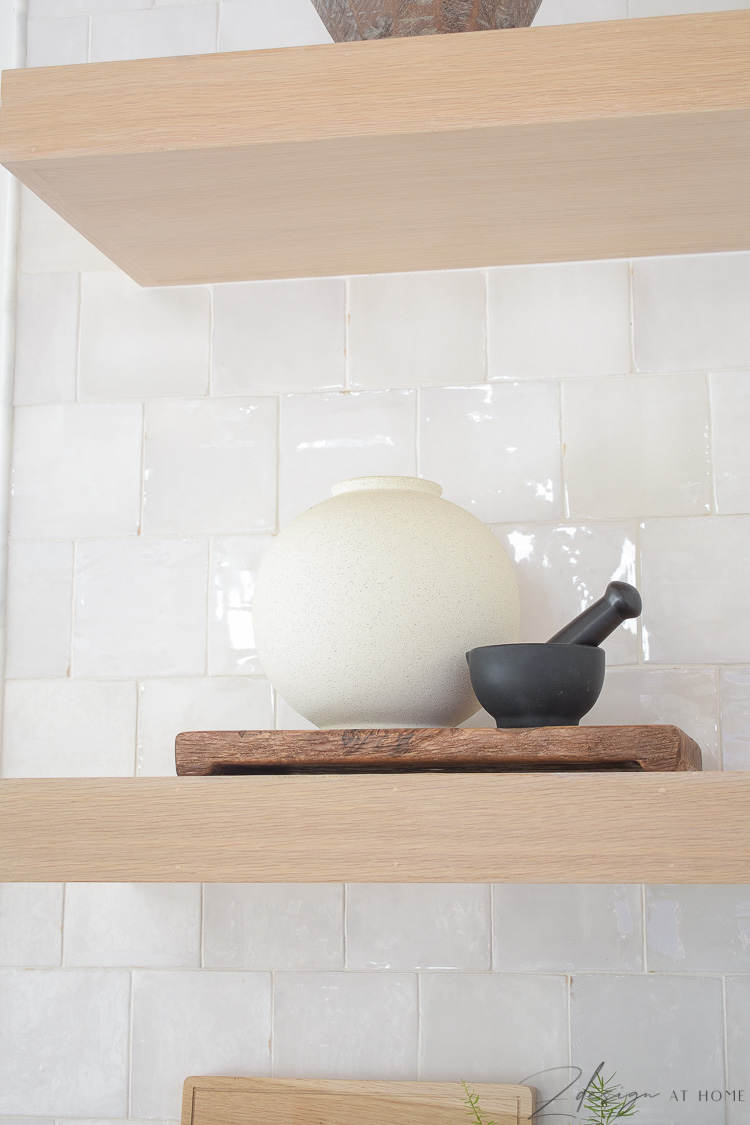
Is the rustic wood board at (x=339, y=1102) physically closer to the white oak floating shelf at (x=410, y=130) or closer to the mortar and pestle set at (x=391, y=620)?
the mortar and pestle set at (x=391, y=620)

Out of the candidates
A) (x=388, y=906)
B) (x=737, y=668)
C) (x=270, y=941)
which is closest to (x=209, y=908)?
(x=270, y=941)

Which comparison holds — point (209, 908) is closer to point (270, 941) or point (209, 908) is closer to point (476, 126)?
point (270, 941)

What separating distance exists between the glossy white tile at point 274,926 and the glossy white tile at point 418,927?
2 centimetres

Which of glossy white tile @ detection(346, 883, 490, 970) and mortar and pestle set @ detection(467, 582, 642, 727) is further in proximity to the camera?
glossy white tile @ detection(346, 883, 490, 970)

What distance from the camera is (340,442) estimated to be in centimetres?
118

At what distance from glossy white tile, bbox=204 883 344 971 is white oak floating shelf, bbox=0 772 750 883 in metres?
0.31

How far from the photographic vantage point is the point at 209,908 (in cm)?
113

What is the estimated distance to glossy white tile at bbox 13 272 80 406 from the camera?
1.24 metres

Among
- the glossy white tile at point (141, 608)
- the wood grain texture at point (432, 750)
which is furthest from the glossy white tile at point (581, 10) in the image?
the wood grain texture at point (432, 750)

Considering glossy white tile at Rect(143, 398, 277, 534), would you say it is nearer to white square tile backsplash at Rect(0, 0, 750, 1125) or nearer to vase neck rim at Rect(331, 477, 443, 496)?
white square tile backsplash at Rect(0, 0, 750, 1125)

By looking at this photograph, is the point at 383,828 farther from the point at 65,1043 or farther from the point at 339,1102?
the point at 65,1043

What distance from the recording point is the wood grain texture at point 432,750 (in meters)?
0.81

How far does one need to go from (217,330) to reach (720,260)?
1.78 feet

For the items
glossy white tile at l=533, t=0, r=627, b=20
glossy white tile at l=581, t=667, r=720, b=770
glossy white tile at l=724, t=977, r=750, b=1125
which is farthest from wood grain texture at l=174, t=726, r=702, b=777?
glossy white tile at l=533, t=0, r=627, b=20
